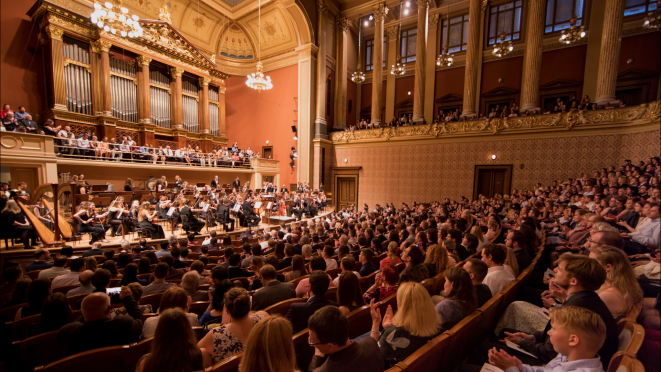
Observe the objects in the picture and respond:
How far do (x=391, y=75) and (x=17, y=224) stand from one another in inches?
621

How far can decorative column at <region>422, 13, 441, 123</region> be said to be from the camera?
14.2m

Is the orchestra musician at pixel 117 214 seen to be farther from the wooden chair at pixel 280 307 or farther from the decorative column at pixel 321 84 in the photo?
the decorative column at pixel 321 84

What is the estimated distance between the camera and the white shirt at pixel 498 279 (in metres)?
2.60

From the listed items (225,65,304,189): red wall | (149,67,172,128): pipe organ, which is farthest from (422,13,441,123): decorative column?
(149,67,172,128): pipe organ

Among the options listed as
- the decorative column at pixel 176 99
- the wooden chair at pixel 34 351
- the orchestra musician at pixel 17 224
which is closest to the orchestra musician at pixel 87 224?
the orchestra musician at pixel 17 224

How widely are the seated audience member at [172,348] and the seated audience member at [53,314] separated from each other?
1.09m

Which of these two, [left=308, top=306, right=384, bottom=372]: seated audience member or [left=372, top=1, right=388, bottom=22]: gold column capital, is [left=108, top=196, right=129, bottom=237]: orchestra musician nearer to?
[left=308, top=306, right=384, bottom=372]: seated audience member

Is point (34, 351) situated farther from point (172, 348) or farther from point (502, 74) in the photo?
point (502, 74)

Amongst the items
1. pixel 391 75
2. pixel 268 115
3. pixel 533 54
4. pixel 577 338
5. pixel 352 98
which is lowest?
pixel 577 338

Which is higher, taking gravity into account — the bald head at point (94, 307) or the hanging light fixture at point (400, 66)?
the hanging light fixture at point (400, 66)

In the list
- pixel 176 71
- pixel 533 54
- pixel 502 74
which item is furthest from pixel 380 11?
pixel 176 71

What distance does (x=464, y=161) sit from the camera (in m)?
11.8

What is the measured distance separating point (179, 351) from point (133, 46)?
50.2 feet

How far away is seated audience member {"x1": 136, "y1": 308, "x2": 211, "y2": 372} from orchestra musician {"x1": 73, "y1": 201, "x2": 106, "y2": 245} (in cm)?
665
